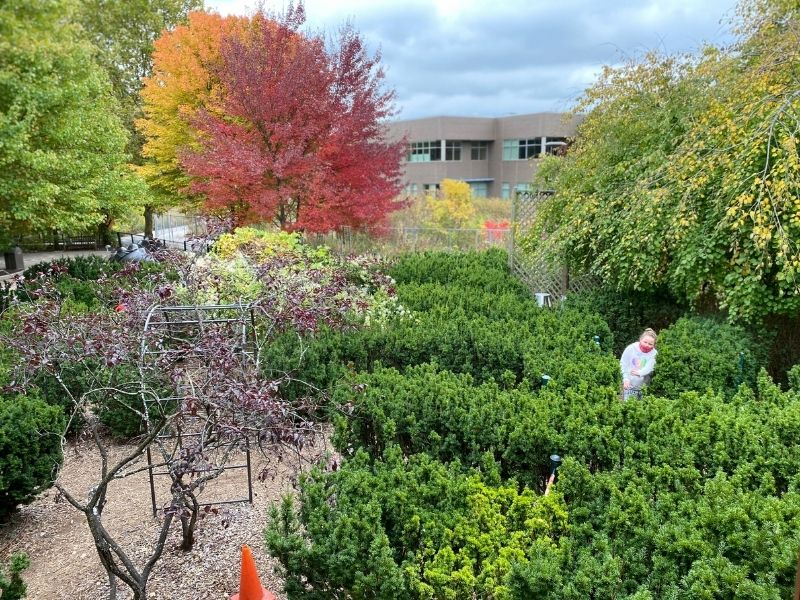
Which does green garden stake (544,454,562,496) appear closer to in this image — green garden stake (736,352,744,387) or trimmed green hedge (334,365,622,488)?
trimmed green hedge (334,365,622,488)

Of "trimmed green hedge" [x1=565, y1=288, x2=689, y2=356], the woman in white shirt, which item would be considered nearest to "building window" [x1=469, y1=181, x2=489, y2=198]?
"trimmed green hedge" [x1=565, y1=288, x2=689, y2=356]

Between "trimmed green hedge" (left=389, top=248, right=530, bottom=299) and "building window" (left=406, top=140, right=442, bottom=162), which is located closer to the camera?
"trimmed green hedge" (left=389, top=248, right=530, bottom=299)

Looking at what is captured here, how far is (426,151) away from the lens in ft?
125

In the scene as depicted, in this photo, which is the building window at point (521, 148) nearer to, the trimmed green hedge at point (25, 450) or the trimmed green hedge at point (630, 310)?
the trimmed green hedge at point (630, 310)

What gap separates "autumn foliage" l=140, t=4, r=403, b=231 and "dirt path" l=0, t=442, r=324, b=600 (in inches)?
258

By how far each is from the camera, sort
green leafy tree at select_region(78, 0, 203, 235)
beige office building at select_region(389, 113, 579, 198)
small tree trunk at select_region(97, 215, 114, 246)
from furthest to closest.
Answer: beige office building at select_region(389, 113, 579, 198) → small tree trunk at select_region(97, 215, 114, 246) → green leafy tree at select_region(78, 0, 203, 235)

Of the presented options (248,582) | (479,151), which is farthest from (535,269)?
(479,151)

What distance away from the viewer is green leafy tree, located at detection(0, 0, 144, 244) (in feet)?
12.8

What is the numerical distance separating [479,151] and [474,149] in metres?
0.45

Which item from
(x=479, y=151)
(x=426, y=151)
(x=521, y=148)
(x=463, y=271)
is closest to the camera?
(x=463, y=271)

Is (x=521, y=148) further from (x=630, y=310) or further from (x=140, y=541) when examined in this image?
(x=140, y=541)

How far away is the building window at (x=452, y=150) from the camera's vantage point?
37.8 m

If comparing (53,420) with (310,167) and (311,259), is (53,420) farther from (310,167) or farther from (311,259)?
(310,167)

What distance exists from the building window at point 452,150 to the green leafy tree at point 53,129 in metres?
27.5
